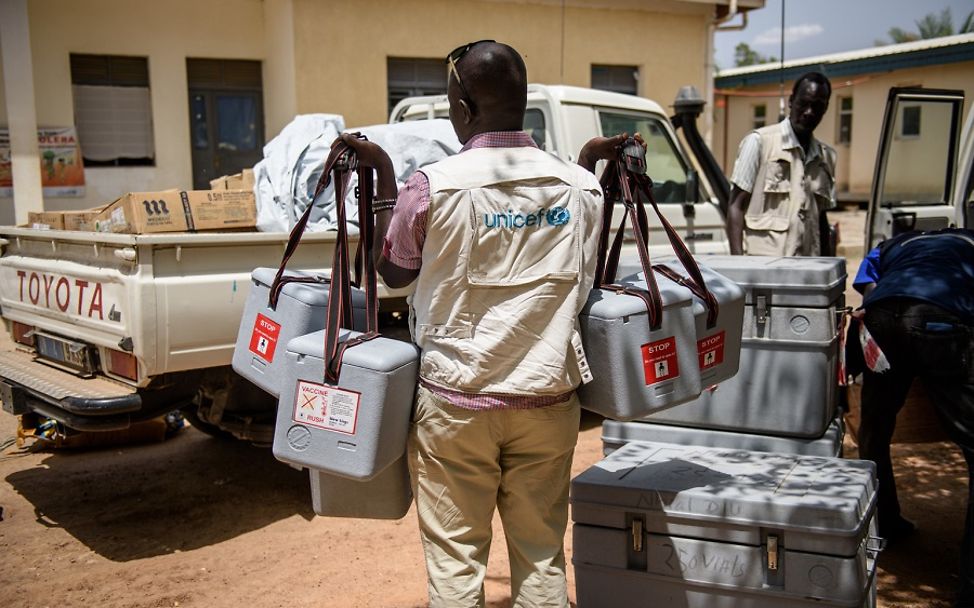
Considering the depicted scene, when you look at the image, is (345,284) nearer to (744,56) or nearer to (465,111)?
(465,111)

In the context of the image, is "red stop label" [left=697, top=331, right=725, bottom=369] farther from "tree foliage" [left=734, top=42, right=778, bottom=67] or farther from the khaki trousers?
"tree foliage" [left=734, top=42, right=778, bottom=67]

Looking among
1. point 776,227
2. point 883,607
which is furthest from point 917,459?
point 883,607

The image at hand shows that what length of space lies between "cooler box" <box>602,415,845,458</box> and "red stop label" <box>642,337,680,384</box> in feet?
3.48

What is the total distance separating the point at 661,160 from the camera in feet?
19.9

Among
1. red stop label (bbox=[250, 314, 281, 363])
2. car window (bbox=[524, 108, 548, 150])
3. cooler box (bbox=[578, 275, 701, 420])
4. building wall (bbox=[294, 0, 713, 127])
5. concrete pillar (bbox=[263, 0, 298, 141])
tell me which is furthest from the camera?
building wall (bbox=[294, 0, 713, 127])

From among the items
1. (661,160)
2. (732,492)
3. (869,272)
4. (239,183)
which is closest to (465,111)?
(732,492)

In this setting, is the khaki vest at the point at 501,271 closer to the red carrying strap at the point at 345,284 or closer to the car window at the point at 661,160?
the red carrying strap at the point at 345,284

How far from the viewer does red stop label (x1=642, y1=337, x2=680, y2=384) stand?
228cm

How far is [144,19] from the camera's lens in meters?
10.4

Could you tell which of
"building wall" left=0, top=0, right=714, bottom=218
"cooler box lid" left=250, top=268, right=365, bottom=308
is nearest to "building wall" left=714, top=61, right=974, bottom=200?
"building wall" left=0, top=0, right=714, bottom=218

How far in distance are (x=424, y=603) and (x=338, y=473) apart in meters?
1.48

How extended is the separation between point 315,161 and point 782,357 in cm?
Answer: 258

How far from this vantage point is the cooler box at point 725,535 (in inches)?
97.5

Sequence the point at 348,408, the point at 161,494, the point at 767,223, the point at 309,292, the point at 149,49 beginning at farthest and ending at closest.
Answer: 1. the point at 149,49
2. the point at 767,223
3. the point at 161,494
4. the point at 309,292
5. the point at 348,408
